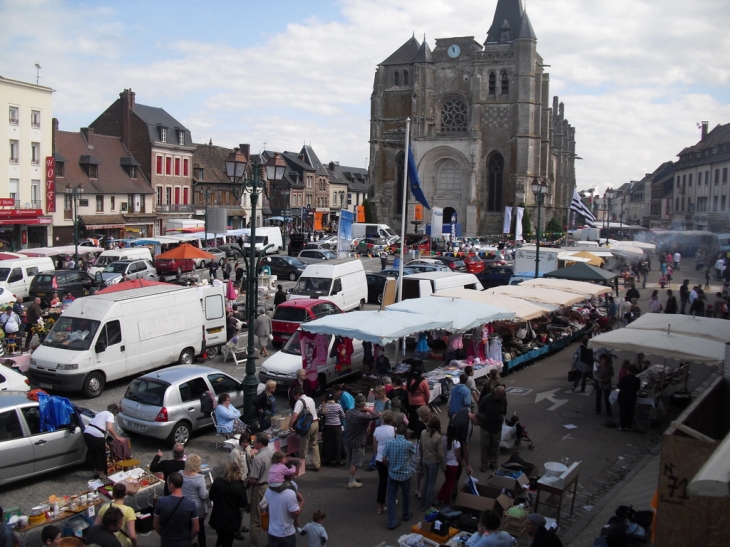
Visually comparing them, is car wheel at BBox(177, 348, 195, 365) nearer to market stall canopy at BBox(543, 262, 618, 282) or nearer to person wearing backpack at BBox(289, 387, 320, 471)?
person wearing backpack at BBox(289, 387, 320, 471)

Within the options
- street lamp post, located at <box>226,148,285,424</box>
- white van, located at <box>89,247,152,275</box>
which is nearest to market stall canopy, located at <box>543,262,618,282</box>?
street lamp post, located at <box>226,148,285,424</box>

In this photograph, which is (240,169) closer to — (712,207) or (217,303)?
(217,303)

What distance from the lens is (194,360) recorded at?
1692cm

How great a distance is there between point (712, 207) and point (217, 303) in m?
50.8

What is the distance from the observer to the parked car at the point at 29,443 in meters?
9.16

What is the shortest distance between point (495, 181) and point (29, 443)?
57073mm

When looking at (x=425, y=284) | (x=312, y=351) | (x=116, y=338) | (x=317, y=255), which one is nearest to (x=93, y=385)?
(x=116, y=338)

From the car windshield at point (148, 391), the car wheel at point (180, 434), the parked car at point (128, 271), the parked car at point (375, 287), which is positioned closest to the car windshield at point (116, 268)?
the parked car at point (128, 271)

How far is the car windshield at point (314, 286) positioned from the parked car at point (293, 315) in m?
3.74

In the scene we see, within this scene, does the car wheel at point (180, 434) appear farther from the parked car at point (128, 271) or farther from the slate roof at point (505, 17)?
the slate roof at point (505, 17)

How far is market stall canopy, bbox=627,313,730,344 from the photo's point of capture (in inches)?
519

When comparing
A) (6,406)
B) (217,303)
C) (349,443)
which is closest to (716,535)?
(349,443)

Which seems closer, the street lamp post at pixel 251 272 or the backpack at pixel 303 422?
the backpack at pixel 303 422

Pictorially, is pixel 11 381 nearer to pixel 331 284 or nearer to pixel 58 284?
pixel 331 284
